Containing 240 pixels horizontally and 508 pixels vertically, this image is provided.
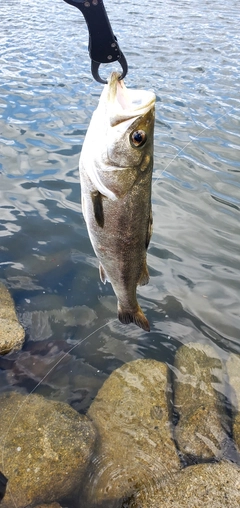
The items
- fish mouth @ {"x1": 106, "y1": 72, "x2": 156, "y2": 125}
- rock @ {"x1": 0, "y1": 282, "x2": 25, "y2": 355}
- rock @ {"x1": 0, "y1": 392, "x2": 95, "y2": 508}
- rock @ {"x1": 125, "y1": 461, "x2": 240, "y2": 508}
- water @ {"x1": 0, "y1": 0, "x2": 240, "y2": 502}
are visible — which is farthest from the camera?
water @ {"x1": 0, "y1": 0, "x2": 240, "y2": 502}

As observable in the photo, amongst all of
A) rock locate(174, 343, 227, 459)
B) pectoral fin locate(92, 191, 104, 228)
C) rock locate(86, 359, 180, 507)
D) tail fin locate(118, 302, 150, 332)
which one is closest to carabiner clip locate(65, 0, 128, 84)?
pectoral fin locate(92, 191, 104, 228)

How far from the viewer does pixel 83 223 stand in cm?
744

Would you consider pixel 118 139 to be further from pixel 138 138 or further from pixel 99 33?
pixel 99 33

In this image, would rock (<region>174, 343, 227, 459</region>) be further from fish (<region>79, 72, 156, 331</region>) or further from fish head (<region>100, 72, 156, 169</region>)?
fish head (<region>100, 72, 156, 169</region>)

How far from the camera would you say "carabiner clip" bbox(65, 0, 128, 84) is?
294 centimetres

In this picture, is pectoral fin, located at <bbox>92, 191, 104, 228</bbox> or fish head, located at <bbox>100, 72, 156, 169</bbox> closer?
fish head, located at <bbox>100, 72, 156, 169</bbox>

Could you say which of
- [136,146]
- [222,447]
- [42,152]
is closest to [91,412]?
[222,447]

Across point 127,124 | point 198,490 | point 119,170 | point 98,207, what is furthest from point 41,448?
point 127,124

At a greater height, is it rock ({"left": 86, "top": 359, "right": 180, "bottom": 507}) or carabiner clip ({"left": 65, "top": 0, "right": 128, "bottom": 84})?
carabiner clip ({"left": 65, "top": 0, "right": 128, "bottom": 84})

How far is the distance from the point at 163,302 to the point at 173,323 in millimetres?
385

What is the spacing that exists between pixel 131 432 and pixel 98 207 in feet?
8.68

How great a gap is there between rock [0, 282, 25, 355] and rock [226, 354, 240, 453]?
8.08 ft

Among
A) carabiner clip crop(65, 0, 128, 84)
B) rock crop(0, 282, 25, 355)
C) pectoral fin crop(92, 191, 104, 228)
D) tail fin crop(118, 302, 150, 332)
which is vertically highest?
carabiner clip crop(65, 0, 128, 84)

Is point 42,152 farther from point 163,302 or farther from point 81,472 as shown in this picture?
point 81,472
